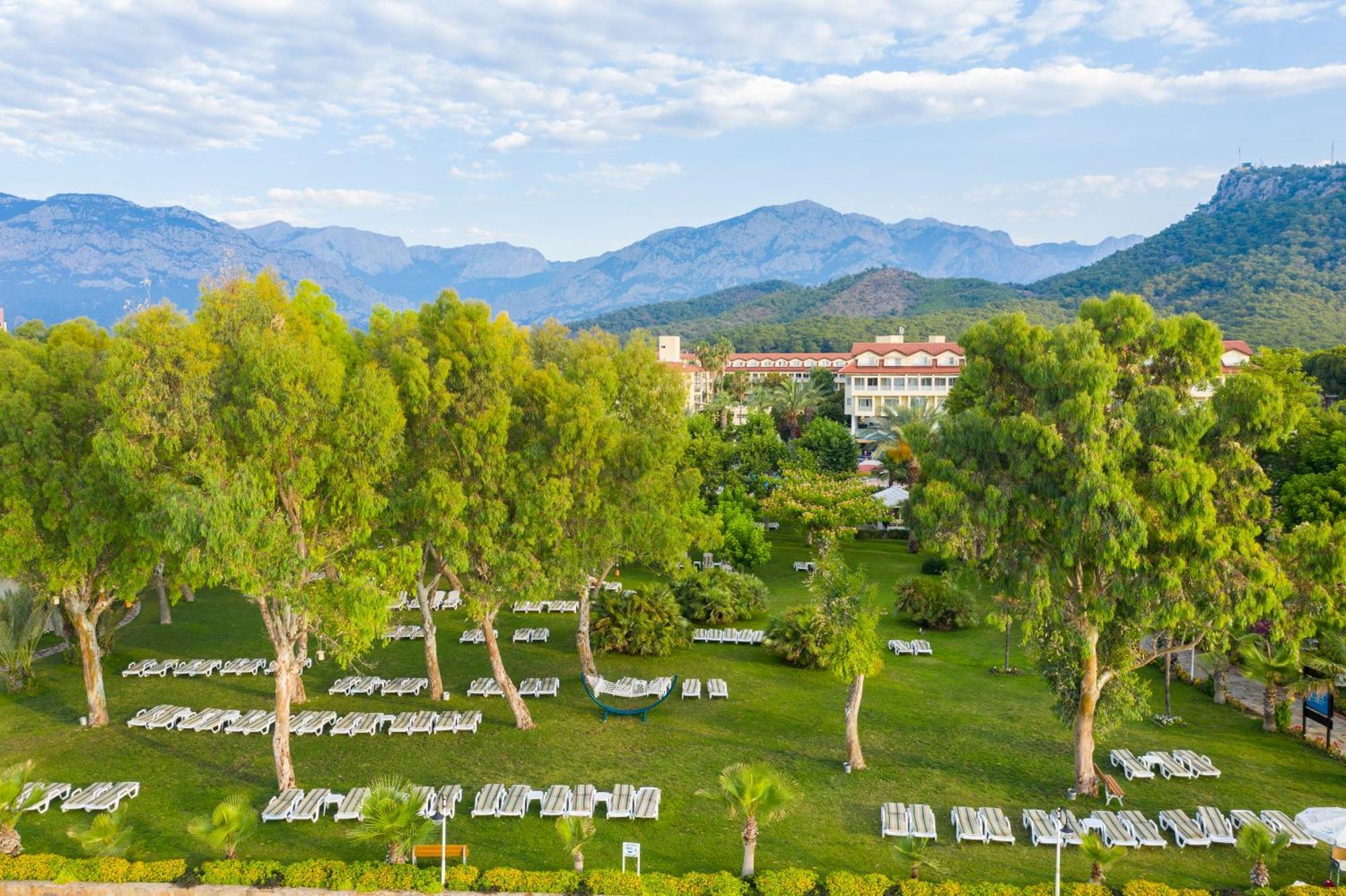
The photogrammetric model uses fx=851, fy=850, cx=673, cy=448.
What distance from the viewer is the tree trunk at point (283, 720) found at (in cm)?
1717

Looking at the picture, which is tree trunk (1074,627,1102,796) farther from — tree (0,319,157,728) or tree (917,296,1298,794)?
tree (0,319,157,728)

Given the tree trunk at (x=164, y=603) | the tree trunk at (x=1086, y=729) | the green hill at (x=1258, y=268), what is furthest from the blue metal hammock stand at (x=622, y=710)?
the green hill at (x=1258, y=268)

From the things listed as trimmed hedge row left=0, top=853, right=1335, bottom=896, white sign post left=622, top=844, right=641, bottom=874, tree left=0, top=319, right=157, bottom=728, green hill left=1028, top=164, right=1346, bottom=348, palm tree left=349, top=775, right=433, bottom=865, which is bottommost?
trimmed hedge row left=0, top=853, right=1335, bottom=896

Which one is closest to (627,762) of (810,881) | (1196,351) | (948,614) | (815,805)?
(815,805)

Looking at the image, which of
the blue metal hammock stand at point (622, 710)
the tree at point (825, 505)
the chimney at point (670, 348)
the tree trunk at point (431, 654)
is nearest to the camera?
the blue metal hammock stand at point (622, 710)

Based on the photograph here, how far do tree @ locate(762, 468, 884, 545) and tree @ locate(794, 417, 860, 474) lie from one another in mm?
10610

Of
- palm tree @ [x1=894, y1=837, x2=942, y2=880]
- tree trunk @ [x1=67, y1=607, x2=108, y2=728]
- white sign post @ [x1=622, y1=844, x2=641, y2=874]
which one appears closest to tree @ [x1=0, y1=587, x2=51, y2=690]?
tree trunk @ [x1=67, y1=607, x2=108, y2=728]

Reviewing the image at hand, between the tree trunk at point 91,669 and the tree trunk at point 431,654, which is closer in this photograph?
the tree trunk at point 91,669

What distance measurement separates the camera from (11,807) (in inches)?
563

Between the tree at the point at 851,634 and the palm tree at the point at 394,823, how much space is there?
8.56 meters

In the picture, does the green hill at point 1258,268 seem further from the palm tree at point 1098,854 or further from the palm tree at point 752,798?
the palm tree at point 752,798

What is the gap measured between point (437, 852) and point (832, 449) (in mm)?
40666

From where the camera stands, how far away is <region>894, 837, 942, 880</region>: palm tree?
13734 mm

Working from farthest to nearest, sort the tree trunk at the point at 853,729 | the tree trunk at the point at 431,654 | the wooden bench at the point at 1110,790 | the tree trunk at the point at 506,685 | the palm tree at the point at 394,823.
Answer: the tree trunk at the point at 431,654 < the tree trunk at the point at 506,685 < the tree trunk at the point at 853,729 < the wooden bench at the point at 1110,790 < the palm tree at the point at 394,823
